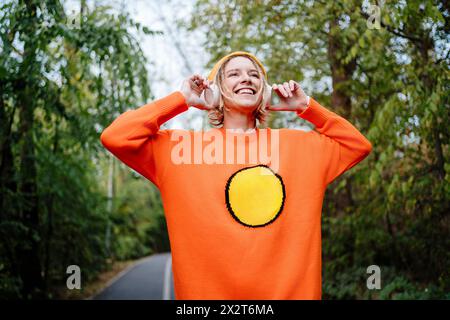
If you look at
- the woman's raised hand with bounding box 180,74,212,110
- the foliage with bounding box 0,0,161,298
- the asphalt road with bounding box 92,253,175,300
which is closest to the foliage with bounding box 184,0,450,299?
the foliage with bounding box 0,0,161,298

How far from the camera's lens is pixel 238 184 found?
1.79 metres

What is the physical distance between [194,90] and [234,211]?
59cm

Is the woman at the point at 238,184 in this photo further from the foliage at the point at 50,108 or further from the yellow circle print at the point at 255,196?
the foliage at the point at 50,108

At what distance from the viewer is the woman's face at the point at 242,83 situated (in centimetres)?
198

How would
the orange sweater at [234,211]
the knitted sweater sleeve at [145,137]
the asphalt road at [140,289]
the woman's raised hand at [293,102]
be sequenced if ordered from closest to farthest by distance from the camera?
the orange sweater at [234,211]
the knitted sweater sleeve at [145,137]
the woman's raised hand at [293,102]
the asphalt road at [140,289]

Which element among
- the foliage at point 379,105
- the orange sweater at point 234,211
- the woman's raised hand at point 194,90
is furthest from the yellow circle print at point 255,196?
the foliage at point 379,105

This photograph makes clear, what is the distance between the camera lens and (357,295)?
7395 mm

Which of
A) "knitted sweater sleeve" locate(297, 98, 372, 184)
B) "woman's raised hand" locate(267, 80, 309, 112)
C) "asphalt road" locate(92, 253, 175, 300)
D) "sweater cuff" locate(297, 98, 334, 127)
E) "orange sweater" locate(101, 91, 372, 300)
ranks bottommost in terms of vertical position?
"asphalt road" locate(92, 253, 175, 300)

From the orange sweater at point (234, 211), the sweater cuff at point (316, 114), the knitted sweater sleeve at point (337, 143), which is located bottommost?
the orange sweater at point (234, 211)

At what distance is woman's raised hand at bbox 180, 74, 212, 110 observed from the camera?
1979 millimetres

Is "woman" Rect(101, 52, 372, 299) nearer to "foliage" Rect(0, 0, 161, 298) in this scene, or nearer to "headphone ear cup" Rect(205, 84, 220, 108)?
"headphone ear cup" Rect(205, 84, 220, 108)

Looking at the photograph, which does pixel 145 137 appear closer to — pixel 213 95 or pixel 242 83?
pixel 213 95

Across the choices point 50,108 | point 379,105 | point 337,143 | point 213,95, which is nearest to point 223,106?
point 213,95

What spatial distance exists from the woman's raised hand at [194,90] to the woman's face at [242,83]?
0.33ft
